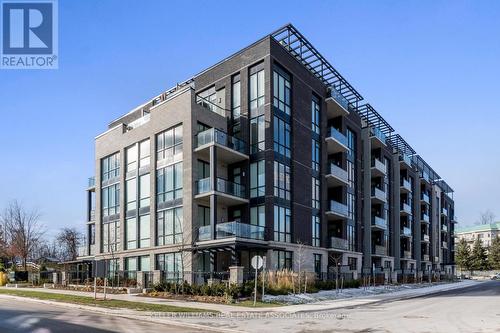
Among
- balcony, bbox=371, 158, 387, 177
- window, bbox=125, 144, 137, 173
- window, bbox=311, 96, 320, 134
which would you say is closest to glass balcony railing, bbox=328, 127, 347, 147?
window, bbox=311, 96, 320, 134

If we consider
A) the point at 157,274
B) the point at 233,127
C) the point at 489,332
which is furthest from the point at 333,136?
the point at 489,332

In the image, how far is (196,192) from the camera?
3328 centimetres

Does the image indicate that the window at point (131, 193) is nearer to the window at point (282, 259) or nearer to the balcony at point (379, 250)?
the window at point (282, 259)

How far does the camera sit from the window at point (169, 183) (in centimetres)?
3475

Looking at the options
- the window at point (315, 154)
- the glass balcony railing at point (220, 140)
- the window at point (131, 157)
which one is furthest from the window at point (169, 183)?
the window at point (315, 154)

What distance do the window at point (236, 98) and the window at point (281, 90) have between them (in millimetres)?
3216

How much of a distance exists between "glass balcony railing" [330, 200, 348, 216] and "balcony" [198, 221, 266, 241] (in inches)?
441

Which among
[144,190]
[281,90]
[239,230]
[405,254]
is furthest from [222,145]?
[405,254]

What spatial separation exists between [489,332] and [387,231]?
45709 millimetres

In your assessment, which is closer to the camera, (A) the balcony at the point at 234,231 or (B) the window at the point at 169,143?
(A) the balcony at the point at 234,231

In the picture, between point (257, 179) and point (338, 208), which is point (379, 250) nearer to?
point (338, 208)

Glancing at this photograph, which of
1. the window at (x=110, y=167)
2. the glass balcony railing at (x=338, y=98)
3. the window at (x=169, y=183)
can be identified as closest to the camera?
the window at (x=169, y=183)

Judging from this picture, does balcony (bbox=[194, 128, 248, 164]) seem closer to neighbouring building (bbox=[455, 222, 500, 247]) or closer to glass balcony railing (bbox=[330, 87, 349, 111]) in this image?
glass balcony railing (bbox=[330, 87, 349, 111])

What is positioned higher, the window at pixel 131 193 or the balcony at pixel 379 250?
the window at pixel 131 193
